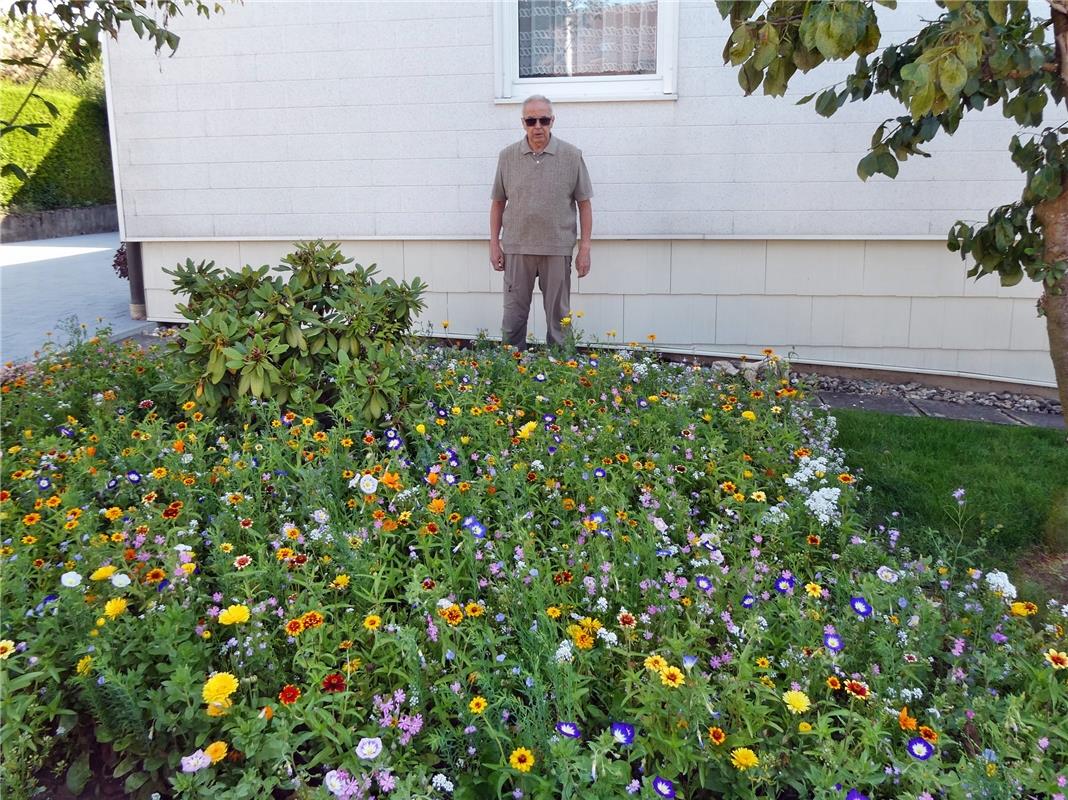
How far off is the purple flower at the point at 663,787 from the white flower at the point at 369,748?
0.56 meters

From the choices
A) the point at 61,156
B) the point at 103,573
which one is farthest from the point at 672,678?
the point at 61,156

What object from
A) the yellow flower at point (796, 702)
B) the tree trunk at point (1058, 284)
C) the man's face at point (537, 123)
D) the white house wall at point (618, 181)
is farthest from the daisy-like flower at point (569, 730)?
the white house wall at point (618, 181)

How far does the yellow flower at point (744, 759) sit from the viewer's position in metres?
1.62

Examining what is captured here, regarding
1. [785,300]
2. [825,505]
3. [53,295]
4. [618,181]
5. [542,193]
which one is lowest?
[825,505]

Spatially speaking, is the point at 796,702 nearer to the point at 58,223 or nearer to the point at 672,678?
the point at 672,678

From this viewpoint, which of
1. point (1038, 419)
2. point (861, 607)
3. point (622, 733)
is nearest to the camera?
point (622, 733)

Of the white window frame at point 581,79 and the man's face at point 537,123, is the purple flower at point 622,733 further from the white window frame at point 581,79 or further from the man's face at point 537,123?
the white window frame at point 581,79

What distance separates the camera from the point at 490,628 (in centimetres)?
201

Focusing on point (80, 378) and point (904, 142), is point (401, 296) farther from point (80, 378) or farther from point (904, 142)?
point (904, 142)

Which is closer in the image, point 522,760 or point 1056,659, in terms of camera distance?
point 522,760

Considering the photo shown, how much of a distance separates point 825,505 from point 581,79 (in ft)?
12.6

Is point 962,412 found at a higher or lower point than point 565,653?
lower

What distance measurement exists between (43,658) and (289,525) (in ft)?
2.40

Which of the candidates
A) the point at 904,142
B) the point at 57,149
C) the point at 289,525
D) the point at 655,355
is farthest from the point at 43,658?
the point at 57,149
